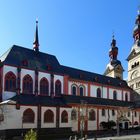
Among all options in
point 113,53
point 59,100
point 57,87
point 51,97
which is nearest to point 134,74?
point 113,53

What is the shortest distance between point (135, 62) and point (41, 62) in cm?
2909

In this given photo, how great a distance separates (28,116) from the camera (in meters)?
44.0

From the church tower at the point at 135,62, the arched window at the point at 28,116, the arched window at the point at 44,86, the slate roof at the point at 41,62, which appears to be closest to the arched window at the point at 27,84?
the slate roof at the point at 41,62

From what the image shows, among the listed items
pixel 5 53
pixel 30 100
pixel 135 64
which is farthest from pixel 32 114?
pixel 135 64

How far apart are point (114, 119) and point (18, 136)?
84.6ft

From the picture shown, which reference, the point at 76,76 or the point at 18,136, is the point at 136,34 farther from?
the point at 18,136

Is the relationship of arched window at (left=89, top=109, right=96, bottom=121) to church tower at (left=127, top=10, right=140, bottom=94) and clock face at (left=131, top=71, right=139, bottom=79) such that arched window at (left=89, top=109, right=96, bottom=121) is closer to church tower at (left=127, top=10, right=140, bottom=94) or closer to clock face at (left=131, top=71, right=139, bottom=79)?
church tower at (left=127, top=10, right=140, bottom=94)

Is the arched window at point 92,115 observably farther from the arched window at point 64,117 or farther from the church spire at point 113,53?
the church spire at point 113,53

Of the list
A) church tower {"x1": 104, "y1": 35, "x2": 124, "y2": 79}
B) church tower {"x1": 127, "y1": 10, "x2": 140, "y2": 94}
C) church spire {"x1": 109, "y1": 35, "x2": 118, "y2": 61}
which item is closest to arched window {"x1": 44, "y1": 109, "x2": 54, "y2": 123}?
church tower {"x1": 127, "y1": 10, "x2": 140, "y2": 94}

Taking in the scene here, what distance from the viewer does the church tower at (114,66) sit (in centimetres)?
7494

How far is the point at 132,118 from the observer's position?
6322 centimetres

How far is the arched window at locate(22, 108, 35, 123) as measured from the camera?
43469 mm

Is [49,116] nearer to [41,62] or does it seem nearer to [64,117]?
[64,117]

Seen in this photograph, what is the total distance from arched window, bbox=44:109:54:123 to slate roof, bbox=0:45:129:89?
864 centimetres
